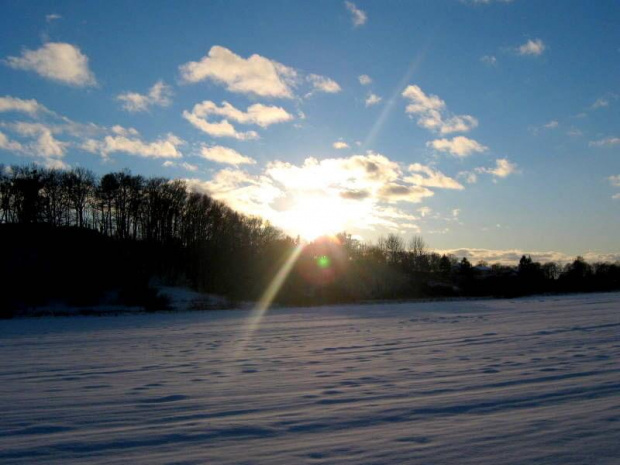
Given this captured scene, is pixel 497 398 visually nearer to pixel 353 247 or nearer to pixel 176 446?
pixel 176 446

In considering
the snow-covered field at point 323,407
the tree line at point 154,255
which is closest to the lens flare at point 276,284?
the tree line at point 154,255

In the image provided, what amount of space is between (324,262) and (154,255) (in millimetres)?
31281

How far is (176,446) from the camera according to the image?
5.64 metres

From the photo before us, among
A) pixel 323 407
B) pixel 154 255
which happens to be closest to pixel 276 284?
pixel 154 255

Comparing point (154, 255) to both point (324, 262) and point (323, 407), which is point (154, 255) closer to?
point (324, 262)

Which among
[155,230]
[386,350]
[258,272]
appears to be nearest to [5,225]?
[155,230]

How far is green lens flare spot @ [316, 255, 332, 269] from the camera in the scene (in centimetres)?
8875

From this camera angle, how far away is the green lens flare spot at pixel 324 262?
8875 cm

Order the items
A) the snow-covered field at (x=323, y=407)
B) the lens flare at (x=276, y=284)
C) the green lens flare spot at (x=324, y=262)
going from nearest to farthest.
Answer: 1. the snow-covered field at (x=323, y=407)
2. the lens flare at (x=276, y=284)
3. the green lens flare spot at (x=324, y=262)

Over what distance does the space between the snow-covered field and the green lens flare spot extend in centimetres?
7426

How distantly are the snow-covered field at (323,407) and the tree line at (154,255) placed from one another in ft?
136

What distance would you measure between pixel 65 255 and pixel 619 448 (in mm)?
62504

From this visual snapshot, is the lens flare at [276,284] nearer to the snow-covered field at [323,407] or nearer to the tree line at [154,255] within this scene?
the tree line at [154,255]

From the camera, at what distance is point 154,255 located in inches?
2874
